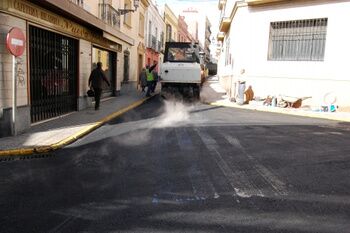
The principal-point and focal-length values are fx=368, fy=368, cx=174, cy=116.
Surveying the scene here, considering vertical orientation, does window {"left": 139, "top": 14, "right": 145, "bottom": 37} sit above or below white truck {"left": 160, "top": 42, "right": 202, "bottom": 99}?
above

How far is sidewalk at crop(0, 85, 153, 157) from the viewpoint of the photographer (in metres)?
6.96

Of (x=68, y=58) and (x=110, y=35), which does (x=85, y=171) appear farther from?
(x=110, y=35)

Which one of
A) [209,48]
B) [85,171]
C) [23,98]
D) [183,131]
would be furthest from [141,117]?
[209,48]

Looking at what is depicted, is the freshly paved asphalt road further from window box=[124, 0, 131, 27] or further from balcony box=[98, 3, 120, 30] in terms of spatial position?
window box=[124, 0, 131, 27]

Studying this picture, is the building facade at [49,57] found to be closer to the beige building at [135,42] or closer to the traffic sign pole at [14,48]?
the traffic sign pole at [14,48]

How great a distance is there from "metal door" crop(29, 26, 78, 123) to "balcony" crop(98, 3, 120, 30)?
4253 millimetres

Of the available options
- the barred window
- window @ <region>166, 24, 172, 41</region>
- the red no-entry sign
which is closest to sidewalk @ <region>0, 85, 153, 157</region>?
the red no-entry sign

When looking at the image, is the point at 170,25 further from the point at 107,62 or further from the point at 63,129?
the point at 63,129

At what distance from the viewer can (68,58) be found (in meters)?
12.1

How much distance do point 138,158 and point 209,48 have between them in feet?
312

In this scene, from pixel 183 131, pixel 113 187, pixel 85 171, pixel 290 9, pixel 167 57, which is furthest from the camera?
pixel 167 57

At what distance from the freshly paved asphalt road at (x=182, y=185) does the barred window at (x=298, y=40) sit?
26.0 ft

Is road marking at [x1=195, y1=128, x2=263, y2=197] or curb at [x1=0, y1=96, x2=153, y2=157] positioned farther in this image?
curb at [x1=0, y1=96, x2=153, y2=157]

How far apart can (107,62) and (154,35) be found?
607 inches
